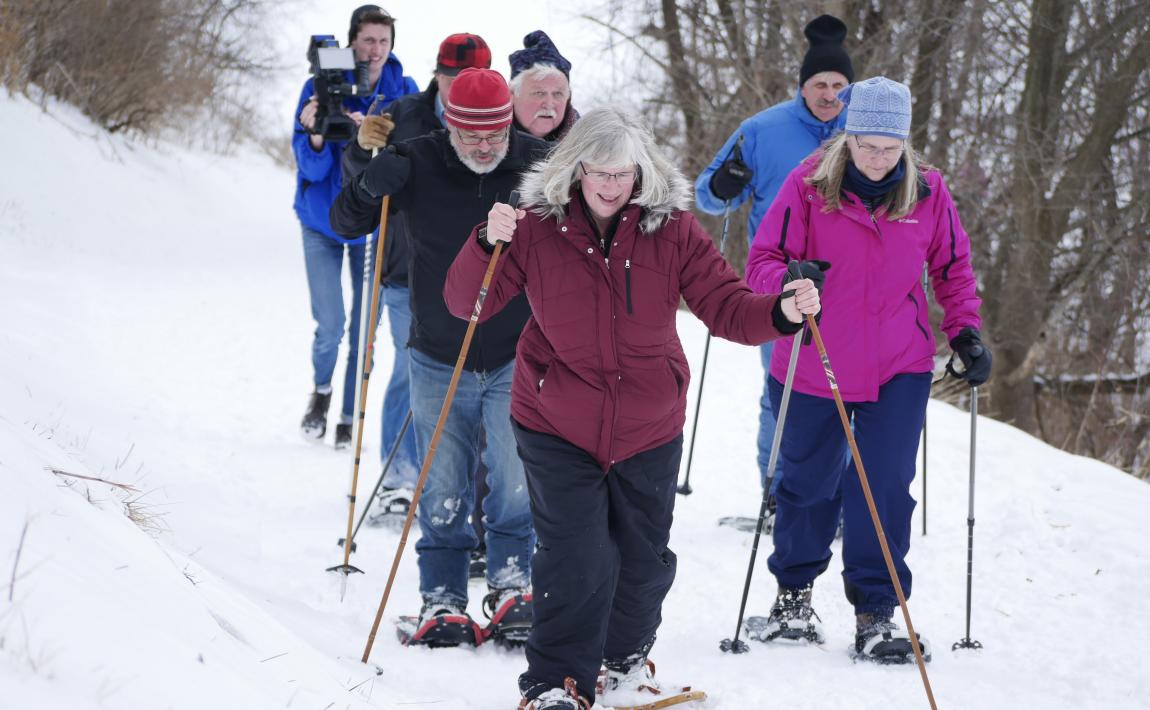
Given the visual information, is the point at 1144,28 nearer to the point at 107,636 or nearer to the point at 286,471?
the point at 286,471

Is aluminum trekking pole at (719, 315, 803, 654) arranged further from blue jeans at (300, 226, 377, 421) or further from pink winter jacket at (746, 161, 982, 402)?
blue jeans at (300, 226, 377, 421)

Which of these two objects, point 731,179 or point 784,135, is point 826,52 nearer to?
point 784,135

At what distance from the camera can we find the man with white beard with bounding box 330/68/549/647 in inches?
151

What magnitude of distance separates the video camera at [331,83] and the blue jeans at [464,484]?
1.93 metres

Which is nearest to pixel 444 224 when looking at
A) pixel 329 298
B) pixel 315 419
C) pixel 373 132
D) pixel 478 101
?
pixel 478 101

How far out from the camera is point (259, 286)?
1257cm

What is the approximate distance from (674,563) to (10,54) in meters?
12.9

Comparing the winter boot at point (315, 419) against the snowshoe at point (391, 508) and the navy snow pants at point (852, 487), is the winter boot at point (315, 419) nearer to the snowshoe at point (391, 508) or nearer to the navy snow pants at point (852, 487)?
the snowshoe at point (391, 508)

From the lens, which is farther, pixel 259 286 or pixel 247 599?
pixel 259 286

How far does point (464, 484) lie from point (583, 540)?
2.94ft

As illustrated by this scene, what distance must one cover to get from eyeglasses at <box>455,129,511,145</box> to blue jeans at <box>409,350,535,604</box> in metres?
0.77

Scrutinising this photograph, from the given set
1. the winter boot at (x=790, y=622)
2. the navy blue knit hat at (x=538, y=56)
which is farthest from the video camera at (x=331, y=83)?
the winter boot at (x=790, y=622)

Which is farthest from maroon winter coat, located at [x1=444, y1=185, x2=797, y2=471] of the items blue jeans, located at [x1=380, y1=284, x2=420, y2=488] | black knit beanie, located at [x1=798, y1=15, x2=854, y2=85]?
black knit beanie, located at [x1=798, y1=15, x2=854, y2=85]

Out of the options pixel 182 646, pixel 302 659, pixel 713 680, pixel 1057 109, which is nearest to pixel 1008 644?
pixel 713 680
